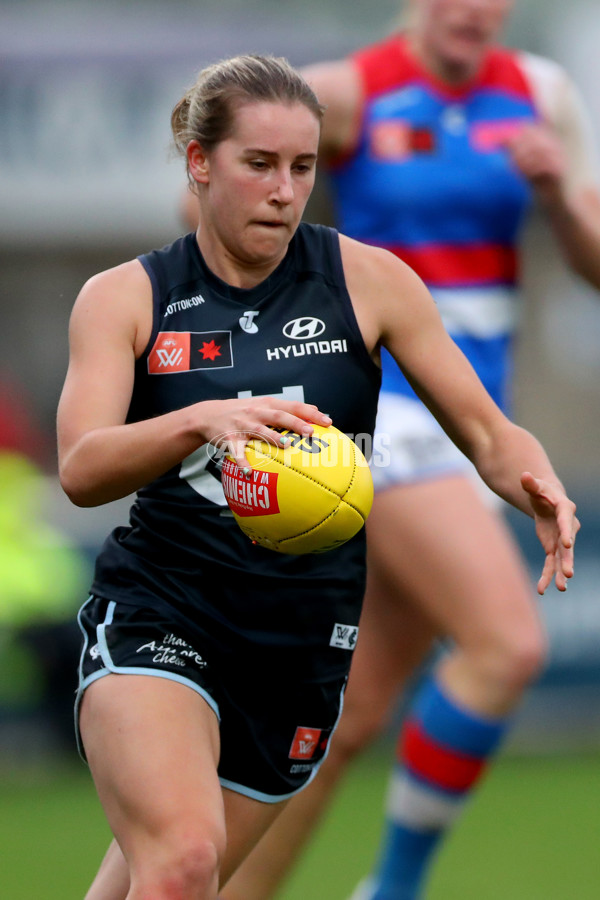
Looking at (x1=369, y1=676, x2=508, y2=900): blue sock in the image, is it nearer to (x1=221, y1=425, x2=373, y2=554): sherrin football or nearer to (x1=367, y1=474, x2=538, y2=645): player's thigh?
(x1=367, y1=474, x2=538, y2=645): player's thigh

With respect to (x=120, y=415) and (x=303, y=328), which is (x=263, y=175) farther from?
(x=120, y=415)

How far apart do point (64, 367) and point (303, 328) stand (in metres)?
2.04

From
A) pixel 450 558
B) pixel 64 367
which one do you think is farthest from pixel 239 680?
pixel 64 367

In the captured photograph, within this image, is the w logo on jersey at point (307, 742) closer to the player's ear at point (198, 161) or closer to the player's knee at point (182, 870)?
the player's knee at point (182, 870)

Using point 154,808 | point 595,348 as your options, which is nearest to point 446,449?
point 154,808

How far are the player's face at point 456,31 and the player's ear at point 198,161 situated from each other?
1567mm

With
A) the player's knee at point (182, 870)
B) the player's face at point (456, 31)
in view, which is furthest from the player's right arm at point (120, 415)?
the player's face at point (456, 31)

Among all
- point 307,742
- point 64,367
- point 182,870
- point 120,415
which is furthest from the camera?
point 64,367

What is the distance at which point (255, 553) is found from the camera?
10.1 feet

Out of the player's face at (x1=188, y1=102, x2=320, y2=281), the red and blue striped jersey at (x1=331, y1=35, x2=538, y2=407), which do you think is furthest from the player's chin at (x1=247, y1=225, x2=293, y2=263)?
the red and blue striped jersey at (x1=331, y1=35, x2=538, y2=407)

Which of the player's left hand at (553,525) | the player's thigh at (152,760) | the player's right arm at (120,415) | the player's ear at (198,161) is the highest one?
the player's ear at (198,161)

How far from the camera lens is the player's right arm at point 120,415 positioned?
2.58m

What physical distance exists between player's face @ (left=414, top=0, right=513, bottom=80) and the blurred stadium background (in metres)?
1.46

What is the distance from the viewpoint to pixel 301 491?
263 centimetres
